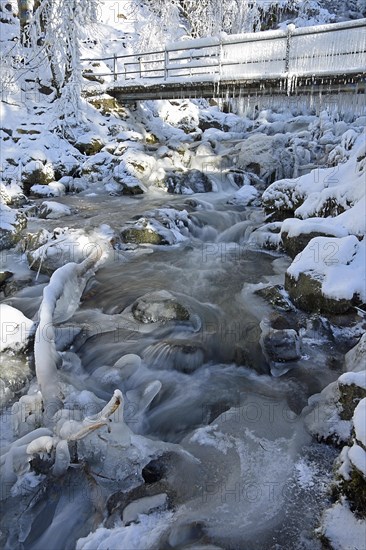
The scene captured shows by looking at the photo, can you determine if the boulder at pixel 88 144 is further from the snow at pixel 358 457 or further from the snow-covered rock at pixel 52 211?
the snow at pixel 358 457

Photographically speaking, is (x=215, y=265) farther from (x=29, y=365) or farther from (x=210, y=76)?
(x=210, y=76)

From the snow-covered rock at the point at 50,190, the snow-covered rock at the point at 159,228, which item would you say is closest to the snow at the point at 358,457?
the snow-covered rock at the point at 159,228

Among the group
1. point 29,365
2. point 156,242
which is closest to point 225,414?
point 29,365

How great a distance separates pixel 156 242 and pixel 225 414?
18.0 ft

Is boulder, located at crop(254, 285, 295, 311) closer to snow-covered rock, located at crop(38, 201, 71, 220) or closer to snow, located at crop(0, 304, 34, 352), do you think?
snow, located at crop(0, 304, 34, 352)

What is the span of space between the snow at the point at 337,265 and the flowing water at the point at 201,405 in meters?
0.78

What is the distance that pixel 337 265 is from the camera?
18.5 feet

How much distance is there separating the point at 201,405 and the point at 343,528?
1.94 m

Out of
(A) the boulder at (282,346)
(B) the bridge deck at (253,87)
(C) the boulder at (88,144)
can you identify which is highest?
(B) the bridge deck at (253,87)

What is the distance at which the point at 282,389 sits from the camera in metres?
4.43

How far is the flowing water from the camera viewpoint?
2834 millimetres

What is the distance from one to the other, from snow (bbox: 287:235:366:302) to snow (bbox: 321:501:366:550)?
3.16 m

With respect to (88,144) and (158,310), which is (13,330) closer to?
(158,310)

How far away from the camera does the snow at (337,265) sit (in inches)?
212
